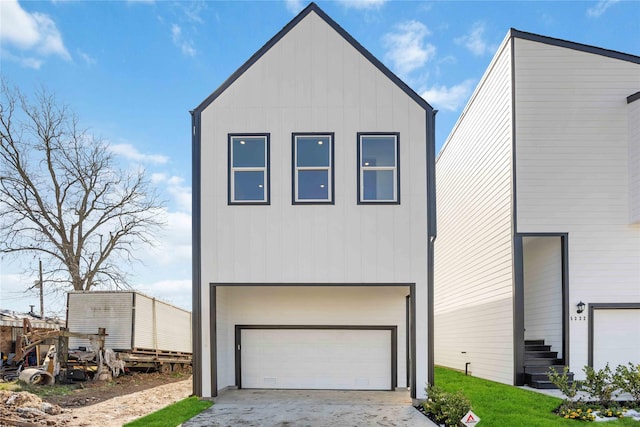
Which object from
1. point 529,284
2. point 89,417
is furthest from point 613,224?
point 89,417

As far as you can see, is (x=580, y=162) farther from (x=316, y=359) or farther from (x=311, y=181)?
(x=316, y=359)

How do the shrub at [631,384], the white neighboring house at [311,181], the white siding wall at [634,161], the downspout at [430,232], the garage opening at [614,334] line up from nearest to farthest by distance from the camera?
the shrub at [631,384], the downspout at [430,232], the white neighboring house at [311,181], the garage opening at [614,334], the white siding wall at [634,161]

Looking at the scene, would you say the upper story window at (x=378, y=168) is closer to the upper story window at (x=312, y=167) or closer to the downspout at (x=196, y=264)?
the upper story window at (x=312, y=167)

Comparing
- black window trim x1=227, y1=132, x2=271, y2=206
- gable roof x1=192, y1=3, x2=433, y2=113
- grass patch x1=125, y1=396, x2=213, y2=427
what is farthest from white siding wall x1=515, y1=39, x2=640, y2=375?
grass patch x1=125, y1=396, x2=213, y2=427

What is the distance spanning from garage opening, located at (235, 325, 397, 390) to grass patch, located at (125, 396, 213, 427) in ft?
6.67

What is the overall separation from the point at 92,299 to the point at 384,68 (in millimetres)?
9871

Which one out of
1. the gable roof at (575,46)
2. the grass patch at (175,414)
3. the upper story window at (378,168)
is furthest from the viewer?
the gable roof at (575,46)

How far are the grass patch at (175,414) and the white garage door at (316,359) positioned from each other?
81.4 inches

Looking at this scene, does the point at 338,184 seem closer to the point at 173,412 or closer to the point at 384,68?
the point at 384,68

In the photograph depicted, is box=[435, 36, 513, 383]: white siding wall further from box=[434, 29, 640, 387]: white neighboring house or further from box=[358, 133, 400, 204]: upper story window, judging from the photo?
box=[358, 133, 400, 204]: upper story window

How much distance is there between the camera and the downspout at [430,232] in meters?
8.98

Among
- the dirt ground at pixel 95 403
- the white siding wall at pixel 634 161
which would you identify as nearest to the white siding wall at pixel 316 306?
the dirt ground at pixel 95 403

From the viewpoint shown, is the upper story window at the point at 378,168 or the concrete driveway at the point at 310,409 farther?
the upper story window at the point at 378,168

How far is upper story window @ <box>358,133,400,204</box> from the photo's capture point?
9.36 m
